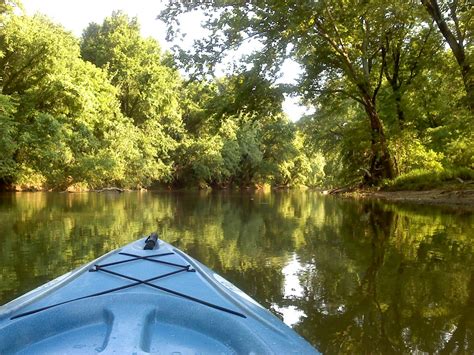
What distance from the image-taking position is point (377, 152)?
1748 cm

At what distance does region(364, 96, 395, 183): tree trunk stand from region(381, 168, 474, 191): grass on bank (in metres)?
0.75

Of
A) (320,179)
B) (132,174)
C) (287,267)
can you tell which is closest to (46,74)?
(132,174)

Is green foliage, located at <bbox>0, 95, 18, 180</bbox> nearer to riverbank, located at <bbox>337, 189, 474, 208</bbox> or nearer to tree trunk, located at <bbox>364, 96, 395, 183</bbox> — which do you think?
tree trunk, located at <bbox>364, 96, 395, 183</bbox>

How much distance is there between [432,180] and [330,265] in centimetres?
1198

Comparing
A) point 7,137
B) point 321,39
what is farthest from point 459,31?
point 7,137

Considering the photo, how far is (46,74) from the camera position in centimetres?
2302

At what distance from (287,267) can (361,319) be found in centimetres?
176

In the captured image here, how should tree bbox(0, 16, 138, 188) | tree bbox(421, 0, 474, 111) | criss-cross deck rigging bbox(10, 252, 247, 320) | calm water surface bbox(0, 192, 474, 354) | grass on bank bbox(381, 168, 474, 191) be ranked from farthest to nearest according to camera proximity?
1. tree bbox(0, 16, 138, 188)
2. grass on bank bbox(381, 168, 474, 191)
3. tree bbox(421, 0, 474, 111)
4. calm water surface bbox(0, 192, 474, 354)
5. criss-cross deck rigging bbox(10, 252, 247, 320)

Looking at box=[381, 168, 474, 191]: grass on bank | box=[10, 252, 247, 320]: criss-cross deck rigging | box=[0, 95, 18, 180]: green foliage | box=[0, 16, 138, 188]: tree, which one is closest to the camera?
box=[10, 252, 247, 320]: criss-cross deck rigging

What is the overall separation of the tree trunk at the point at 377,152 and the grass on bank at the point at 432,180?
0.75m

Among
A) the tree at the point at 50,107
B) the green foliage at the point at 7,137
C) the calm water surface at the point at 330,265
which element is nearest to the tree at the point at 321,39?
the calm water surface at the point at 330,265

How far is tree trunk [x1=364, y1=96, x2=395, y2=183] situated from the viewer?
1650 centimetres

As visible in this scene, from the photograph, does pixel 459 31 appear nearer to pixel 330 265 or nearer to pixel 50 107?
pixel 330 265

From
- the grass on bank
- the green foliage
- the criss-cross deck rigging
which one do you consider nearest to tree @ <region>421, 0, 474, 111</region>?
the grass on bank
